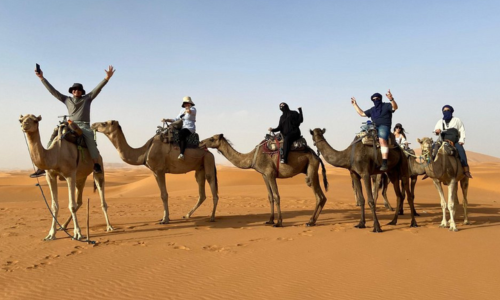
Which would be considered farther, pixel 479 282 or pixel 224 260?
pixel 224 260

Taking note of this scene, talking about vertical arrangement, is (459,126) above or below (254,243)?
above

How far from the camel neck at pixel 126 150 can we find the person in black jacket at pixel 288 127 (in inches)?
151

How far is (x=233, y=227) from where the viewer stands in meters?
9.53

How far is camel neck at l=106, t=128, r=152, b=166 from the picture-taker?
9953mm

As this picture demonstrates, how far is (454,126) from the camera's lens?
947cm

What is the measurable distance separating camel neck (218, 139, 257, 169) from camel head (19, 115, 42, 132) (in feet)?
16.1

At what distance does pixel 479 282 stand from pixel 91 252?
6632 millimetres

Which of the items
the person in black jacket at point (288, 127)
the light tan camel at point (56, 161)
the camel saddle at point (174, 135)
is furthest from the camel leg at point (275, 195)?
the light tan camel at point (56, 161)

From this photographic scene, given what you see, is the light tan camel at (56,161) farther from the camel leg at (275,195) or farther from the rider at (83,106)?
the camel leg at (275,195)

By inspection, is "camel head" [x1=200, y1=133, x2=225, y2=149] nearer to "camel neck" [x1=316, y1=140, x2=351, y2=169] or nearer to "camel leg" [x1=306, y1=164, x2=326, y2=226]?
"camel leg" [x1=306, y1=164, x2=326, y2=226]

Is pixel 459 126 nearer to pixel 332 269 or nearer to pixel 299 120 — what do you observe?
pixel 299 120

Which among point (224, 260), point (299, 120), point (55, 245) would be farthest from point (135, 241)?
point (299, 120)

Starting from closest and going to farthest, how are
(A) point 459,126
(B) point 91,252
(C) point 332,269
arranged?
(C) point 332,269, (B) point 91,252, (A) point 459,126

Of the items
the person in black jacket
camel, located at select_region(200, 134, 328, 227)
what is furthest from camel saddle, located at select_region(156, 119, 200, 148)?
the person in black jacket
